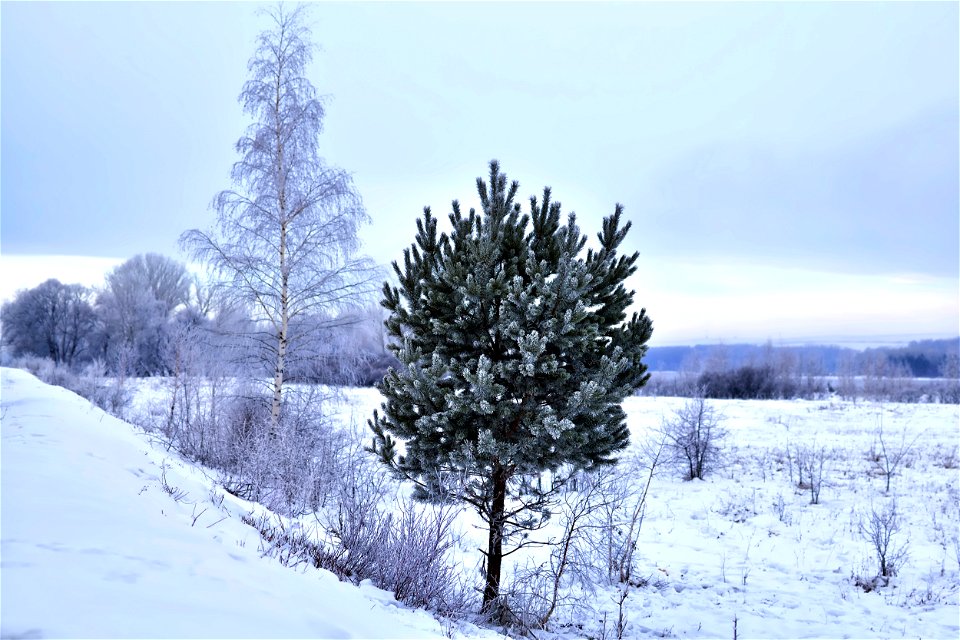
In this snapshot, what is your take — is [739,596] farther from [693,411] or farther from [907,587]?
[693,411]

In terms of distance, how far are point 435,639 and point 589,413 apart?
3.18 meters

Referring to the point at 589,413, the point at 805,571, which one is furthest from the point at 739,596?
the point at 589,413

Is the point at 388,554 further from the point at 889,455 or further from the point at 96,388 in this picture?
the point at 96,388


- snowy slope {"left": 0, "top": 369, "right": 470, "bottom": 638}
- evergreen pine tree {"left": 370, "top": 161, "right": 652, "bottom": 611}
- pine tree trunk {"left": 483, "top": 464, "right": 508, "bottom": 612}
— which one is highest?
evergreen pine tree {"left": 370, "top": 161, "right": 652, "bottom": 611}

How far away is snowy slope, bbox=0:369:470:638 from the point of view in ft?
8.30

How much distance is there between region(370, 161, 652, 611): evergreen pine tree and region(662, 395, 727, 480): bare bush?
35.3ft

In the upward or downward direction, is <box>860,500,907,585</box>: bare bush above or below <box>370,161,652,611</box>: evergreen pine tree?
below

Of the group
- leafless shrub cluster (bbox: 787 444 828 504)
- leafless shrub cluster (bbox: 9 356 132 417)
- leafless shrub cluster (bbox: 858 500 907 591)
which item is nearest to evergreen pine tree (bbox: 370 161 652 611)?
leafless shrub cluster (bbox: 858 500 907 591)

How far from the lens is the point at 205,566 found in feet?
11.1

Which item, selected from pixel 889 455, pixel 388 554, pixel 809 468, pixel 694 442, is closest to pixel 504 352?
pixel 388 554

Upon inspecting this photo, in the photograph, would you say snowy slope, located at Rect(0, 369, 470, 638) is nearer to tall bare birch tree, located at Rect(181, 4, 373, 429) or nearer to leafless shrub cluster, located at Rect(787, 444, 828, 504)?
tall bare birch tree, located at Rect(181, 4, 373, 429)

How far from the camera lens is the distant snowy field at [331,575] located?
277cm

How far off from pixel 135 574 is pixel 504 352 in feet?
15.2

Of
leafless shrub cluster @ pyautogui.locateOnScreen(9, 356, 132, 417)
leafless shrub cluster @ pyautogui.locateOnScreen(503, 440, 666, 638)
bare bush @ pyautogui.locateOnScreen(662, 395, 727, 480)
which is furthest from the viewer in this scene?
leafless shrub cluster @ pyautogui.locateOnScreen(9, 356, 132, 417)
